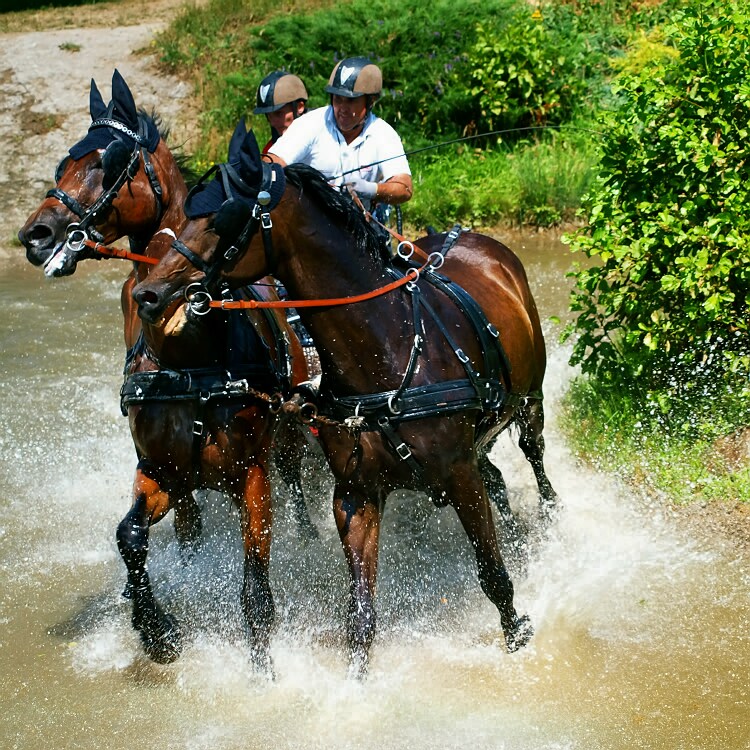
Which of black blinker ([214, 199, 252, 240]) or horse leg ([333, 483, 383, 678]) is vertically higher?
black blinker ([214, 199, 252, 240])

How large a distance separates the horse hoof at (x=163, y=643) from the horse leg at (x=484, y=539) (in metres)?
1.50

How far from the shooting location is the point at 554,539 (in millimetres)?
6090

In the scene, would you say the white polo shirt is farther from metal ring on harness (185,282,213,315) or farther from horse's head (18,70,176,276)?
metal ring on harness (185,282,213,315)

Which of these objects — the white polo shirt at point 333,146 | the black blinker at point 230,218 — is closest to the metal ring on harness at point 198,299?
the black blinker at point 230,218

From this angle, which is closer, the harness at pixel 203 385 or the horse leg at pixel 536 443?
the harness at pixel 203 385

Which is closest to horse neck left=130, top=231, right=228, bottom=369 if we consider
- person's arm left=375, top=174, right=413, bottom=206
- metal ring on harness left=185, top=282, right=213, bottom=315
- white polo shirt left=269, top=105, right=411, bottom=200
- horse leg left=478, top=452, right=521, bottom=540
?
metal ring on harness left=185, top=282, right=213, bottom=315

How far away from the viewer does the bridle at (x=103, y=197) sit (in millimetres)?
4527

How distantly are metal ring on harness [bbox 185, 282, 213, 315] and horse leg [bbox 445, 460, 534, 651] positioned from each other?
1.28m

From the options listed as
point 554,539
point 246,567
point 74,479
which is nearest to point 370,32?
point 74,479

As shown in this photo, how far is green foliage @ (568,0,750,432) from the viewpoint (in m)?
5.73

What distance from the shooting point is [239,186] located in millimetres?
3811

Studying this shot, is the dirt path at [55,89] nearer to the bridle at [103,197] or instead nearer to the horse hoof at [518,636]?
the bridle at [103,197]

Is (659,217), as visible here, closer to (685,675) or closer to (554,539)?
(554,539)

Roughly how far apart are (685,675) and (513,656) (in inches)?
30.3
